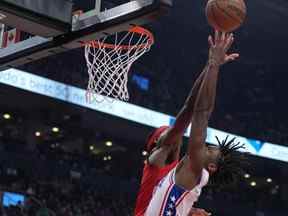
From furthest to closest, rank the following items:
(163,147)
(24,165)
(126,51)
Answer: (24,165) < (126,51) < (163,147)

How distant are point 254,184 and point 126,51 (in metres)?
18.9

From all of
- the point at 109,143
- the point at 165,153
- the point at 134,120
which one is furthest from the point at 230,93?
the point at 165,153

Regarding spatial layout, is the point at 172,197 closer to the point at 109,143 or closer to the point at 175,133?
the point at 175,133

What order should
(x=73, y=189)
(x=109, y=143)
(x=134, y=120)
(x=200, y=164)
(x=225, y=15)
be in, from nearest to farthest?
1. (x=200, y=164)
2. (x=225, y=15)
3. (x=73, y=189)
4. (x=134, y=120)
5. (x=109, y=143)

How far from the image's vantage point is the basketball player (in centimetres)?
301

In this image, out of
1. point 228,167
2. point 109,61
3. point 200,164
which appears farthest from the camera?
point 109,61

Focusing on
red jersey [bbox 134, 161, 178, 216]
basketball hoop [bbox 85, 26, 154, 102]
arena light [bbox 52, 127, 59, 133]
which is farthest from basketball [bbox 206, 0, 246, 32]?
arena light [bbox 52, 127, 59, 133]

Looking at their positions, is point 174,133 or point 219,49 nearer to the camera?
point 219,49

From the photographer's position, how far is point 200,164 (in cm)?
300

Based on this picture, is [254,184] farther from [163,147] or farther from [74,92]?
[163,147]

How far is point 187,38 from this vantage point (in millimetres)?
21031

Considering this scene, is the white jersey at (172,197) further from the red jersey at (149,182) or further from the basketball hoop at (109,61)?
the basketball hoop at (109,61)

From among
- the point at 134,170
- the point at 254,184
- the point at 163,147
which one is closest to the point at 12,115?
the point at 134,170

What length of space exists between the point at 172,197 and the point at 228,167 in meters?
0.31
